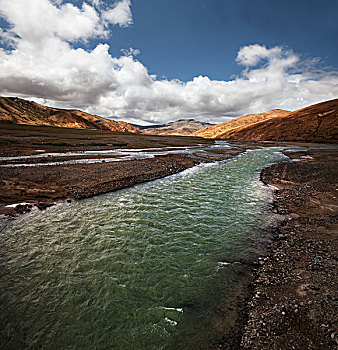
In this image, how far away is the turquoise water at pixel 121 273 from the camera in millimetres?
6180

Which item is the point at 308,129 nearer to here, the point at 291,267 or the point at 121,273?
the point at 291,267

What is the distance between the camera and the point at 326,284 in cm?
733

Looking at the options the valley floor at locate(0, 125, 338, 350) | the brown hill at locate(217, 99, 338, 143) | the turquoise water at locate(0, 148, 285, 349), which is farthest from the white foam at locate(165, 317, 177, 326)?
the brown hill at locate(217, 99, 338, 143)

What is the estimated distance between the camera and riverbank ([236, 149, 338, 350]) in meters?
5.47

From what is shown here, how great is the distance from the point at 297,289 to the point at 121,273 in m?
7.26

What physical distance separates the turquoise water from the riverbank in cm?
110

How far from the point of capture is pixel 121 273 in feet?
28.8

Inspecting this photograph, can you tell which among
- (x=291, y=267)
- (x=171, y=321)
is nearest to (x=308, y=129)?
(x=291, y=267)

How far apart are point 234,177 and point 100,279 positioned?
23.9 metres

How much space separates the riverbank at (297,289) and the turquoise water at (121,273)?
3.60ft

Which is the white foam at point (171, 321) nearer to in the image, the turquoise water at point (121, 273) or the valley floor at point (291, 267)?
the turquoise water at point (121, 273)

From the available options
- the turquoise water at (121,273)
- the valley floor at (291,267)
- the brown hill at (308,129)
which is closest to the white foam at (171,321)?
the turquoise water at (121,273)

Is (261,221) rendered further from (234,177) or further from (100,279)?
(234,177)

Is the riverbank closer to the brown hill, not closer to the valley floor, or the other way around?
the valley floor
